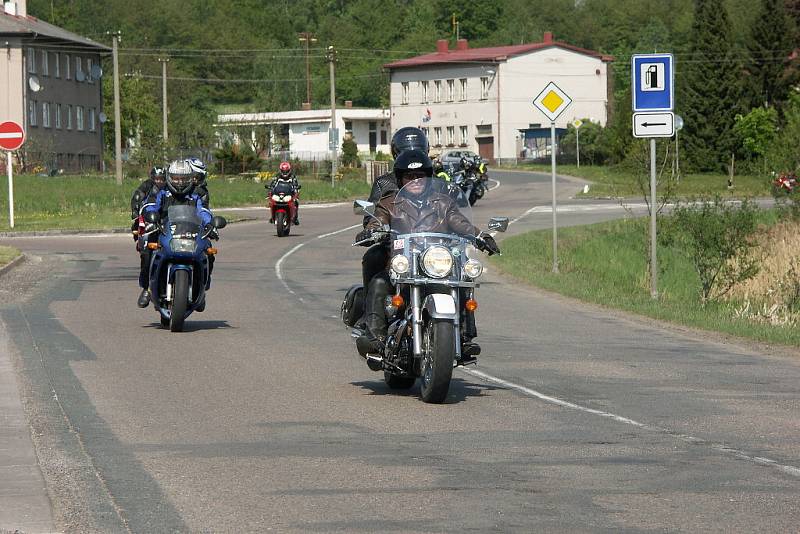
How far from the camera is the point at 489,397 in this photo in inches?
416

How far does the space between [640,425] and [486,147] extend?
105718mm

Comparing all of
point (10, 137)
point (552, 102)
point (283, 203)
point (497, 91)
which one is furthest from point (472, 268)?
point (497, 91)

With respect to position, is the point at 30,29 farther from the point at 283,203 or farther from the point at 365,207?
the point at 365,207

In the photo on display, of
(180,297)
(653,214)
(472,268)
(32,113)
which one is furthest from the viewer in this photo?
(32,113)

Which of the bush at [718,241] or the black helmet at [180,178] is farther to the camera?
the bush at [718,241]

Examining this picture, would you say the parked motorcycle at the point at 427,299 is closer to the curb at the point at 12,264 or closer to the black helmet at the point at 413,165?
the black helmet at the point at 413,165

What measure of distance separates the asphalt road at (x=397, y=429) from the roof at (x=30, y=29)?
72.4m

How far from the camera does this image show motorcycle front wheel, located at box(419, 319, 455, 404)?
31.5 feet

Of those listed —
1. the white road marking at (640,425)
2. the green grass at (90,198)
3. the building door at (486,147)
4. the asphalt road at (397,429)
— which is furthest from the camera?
the building door at (486,147)

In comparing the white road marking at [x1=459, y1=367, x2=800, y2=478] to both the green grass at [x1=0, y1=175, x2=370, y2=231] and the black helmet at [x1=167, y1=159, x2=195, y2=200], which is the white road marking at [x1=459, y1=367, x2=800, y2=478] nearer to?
the black helmet at [x1=167, y1=159, x2=195, y2=200]

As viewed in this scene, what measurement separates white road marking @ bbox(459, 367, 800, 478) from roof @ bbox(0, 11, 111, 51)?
79018 millimetres

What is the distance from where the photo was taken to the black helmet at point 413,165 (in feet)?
34.5

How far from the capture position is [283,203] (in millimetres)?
35719

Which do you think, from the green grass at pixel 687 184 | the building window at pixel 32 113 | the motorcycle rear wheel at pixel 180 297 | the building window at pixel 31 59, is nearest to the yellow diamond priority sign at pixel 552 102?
the motorcycle rear wheel at pixel 180 297
